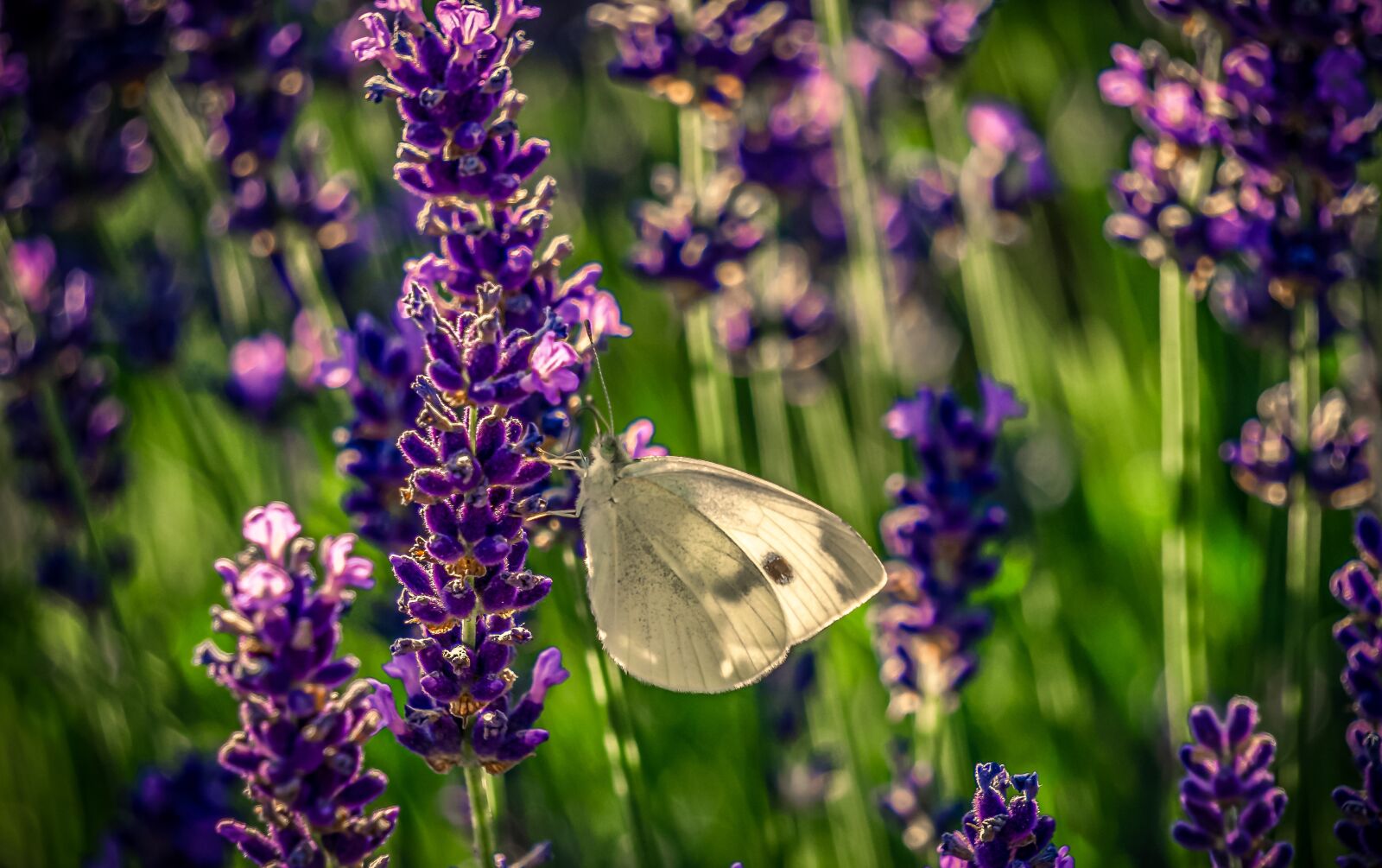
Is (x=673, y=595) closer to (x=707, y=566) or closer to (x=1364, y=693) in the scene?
(x=707, y=566)

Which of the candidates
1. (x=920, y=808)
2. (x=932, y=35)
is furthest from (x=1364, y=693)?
(x=932, y=35)

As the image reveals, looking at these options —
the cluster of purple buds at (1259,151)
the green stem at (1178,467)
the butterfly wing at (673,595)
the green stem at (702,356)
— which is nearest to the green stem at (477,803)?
the butterfly wing at (673,595)

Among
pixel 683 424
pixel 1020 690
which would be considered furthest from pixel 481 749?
pixel 683 424

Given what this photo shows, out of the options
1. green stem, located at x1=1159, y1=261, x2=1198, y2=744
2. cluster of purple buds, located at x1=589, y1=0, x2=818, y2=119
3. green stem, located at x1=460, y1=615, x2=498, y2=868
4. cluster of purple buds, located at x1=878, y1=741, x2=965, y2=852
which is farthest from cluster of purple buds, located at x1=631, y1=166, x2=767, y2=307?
green stem, located at x1=460, y1=615, x2=498, y2=868

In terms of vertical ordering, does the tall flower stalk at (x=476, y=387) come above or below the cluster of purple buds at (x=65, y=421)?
above

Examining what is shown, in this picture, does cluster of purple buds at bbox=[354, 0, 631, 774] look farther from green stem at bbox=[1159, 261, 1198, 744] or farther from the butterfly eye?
green stem at bbox=[1159, 261, 1198, 744]

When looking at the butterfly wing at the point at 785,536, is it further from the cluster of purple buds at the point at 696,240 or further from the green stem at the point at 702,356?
the cluster of purple buds at the point at 696,240
